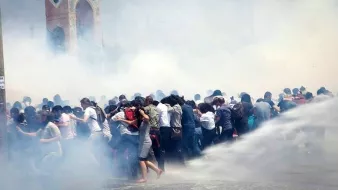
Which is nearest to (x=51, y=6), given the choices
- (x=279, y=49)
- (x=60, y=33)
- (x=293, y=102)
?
(x=60, y=33)

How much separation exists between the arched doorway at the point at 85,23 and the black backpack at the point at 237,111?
10.3m

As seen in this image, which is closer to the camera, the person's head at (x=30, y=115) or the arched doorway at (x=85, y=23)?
the person's head at (x=30, y=115)

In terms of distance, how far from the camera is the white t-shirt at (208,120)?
11148 millimetres

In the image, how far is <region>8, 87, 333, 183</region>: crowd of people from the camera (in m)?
9.05

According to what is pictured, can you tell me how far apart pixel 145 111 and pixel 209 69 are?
11.5 m

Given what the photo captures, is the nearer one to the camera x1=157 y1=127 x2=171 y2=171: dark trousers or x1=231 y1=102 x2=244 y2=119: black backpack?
x1=157 y1=127 x2=171 y2=171: dark trousers

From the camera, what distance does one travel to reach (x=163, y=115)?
999 cm

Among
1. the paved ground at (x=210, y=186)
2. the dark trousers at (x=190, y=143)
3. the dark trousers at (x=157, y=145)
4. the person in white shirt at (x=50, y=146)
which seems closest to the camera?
the paved ground at (x=210, y=186)

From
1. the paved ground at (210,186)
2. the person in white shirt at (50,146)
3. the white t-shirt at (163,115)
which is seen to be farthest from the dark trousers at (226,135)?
the person in white shirt at (50,146)

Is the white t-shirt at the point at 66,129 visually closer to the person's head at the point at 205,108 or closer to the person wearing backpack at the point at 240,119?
the person's head at the point at 205,108

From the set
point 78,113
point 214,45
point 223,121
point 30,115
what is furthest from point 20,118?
point 214,45

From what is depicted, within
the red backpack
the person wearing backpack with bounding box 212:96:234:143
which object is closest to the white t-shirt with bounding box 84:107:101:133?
the red backpack

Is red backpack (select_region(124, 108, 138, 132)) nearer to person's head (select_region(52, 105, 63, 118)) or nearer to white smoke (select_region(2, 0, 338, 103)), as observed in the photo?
person's head (select_region(52, 105, 63, 118))

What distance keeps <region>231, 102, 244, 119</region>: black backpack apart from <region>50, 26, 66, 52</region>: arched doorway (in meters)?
9.91
